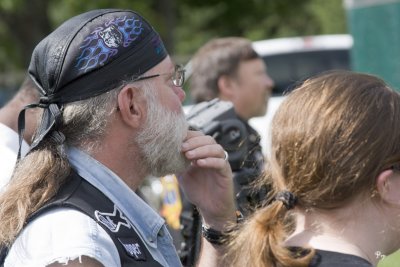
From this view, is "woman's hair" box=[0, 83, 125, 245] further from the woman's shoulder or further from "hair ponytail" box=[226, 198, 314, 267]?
the woman's shoulder

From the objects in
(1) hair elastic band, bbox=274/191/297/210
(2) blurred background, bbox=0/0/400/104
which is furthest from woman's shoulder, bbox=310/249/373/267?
(2) blurred background, bbox=0/0/400/104

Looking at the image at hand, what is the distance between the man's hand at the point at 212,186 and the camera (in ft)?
9.68

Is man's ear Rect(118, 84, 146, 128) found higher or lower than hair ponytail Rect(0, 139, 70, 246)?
higher

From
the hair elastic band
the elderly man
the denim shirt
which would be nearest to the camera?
the hair elastic band

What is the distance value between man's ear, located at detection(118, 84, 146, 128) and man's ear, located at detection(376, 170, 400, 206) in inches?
33.3

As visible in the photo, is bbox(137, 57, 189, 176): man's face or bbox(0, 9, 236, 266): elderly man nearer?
bbox(0, 9, 236, 266): elderly man

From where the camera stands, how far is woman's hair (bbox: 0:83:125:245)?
97.1 inches

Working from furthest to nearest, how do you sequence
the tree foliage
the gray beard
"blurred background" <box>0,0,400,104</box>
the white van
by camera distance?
the tree foliage → "blurred background" <box>0,0,400,104</box> → the white van → the gray beard

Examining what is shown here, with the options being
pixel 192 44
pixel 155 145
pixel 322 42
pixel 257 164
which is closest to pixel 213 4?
pixel 192 44

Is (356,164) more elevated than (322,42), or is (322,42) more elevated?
(356,164)

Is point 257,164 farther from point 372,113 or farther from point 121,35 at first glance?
point 372,113

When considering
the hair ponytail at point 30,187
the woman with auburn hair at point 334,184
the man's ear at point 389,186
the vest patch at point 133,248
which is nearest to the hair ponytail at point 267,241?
the woman with auburn hair at point 334,184

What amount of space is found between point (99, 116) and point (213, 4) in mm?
16302

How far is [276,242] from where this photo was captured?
6.84 ft
